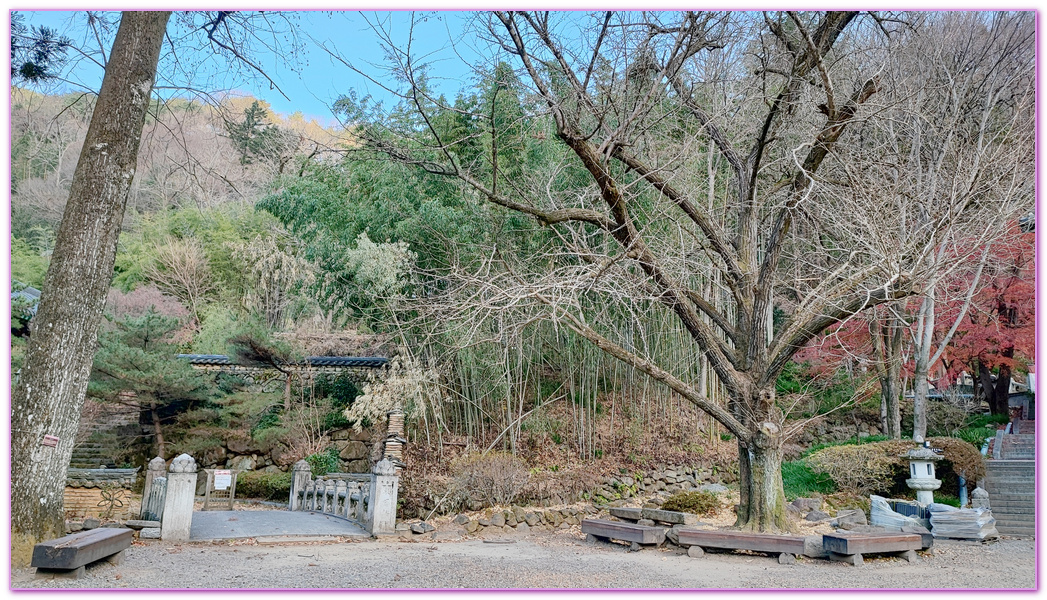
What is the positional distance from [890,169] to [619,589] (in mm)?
7505

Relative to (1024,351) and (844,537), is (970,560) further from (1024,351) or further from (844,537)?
(1024,351)

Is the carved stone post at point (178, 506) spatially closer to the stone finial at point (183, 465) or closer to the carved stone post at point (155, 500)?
the stone finial at point (183, 465)

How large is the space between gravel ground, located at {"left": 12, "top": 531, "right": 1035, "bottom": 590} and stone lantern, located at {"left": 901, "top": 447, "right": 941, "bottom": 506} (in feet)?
3.50

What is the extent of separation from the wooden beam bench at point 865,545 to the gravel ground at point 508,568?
3.1 inches

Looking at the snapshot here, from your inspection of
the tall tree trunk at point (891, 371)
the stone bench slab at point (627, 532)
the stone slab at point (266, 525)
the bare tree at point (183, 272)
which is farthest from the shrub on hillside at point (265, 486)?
the tall tree trunk at point (891, 371)

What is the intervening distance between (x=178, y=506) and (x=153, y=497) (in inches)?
30.9

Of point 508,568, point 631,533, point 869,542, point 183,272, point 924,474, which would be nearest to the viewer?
point 508,568

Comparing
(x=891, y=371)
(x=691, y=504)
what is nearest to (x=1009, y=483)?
(x=891, y=371)

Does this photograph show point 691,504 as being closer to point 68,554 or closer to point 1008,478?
point 1008,478

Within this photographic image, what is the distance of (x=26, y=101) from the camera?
5852mm

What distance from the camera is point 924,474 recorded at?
7.40m

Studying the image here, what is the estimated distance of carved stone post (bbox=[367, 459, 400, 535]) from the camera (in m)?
6.90

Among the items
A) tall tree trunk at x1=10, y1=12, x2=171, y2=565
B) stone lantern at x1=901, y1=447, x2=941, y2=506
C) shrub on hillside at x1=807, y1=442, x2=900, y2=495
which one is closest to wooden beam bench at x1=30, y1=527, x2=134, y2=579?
tall tree trunk at x1=10, y1=12, x2=171, y2=565

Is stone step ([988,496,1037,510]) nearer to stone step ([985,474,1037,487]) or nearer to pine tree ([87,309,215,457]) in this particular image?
stone step ([985,474,1037,487])
